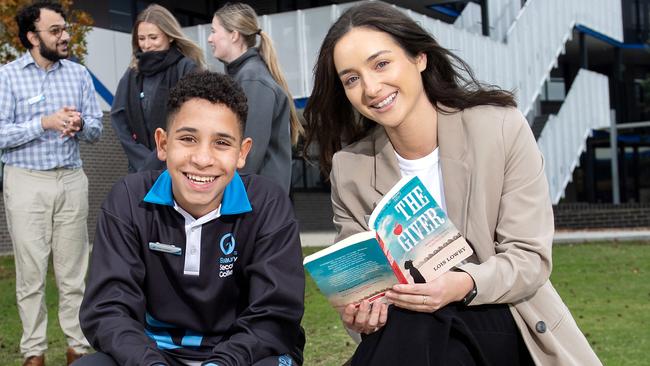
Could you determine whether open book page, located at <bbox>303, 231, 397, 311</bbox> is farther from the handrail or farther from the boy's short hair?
the handrail

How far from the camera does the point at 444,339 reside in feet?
9.03

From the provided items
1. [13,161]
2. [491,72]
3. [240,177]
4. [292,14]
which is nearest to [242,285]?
[240,177]

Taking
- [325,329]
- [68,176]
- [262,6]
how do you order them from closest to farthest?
[68,176], [325,329], [262,6]

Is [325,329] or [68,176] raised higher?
[68,176]

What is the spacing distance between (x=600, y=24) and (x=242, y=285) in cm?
2284

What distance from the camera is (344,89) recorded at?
3.30 meters

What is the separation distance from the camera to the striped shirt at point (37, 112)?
17.2 feet

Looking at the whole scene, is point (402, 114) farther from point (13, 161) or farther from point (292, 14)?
point (292, 14)

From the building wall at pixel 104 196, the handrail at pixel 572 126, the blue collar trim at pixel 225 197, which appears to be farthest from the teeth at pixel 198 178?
the handrail at pixel 572 126

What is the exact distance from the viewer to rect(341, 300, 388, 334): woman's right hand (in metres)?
2.82

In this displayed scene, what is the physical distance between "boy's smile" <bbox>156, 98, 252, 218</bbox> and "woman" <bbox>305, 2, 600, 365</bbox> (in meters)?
0.46

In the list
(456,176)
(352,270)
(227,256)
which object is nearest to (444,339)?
(352,270)

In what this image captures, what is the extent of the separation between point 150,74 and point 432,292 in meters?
2.90

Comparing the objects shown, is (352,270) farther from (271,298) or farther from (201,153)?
(201,153)
